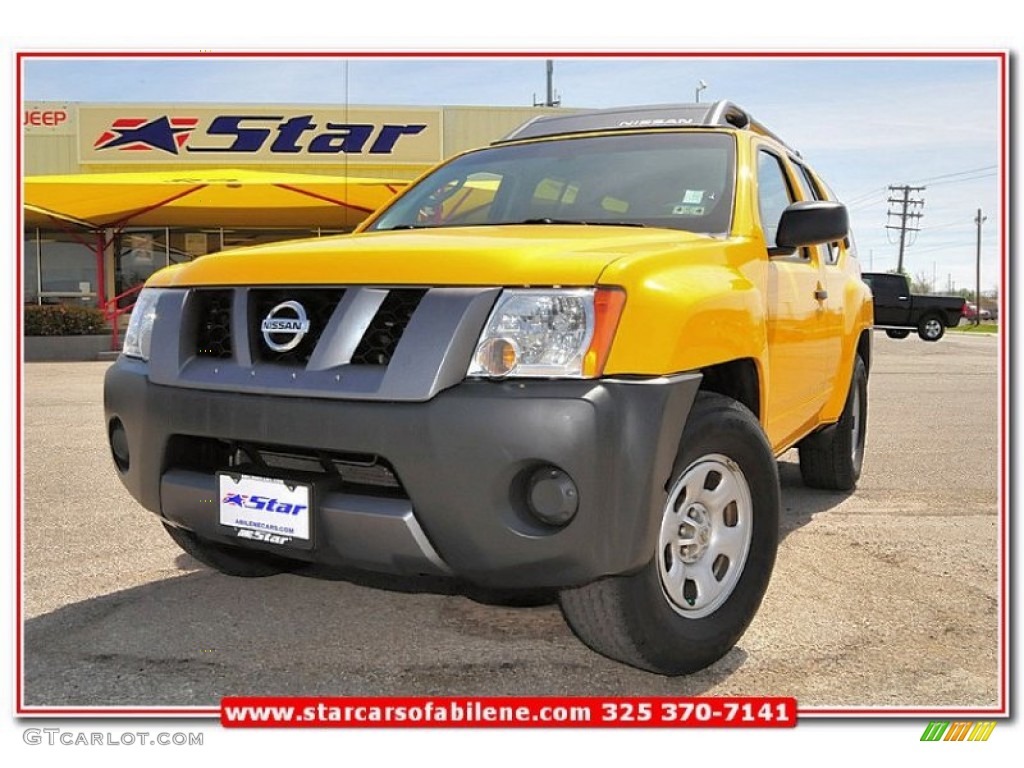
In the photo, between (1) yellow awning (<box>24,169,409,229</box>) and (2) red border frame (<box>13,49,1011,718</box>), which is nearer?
(2) red border frame (<box>13,49,1011,718</box>)

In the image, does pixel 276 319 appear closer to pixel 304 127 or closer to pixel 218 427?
pixel 218 427

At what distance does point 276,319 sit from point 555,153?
1804 mm

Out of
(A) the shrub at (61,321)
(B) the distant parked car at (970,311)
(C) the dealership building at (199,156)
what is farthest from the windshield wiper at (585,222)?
(B) the distant parked car at (970,311)

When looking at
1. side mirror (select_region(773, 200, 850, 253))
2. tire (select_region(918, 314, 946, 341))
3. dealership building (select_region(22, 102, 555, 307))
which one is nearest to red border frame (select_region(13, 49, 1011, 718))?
side mirror (select_region(773, 200, 850, 253))

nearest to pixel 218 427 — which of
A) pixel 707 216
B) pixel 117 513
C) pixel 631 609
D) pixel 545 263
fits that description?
pixel 545 263

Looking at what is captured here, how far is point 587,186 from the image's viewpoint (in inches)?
156

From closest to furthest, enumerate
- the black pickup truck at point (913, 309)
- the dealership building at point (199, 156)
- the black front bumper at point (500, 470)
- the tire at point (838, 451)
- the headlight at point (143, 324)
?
the black front bumper at point (500, 470)
the headlight at point (143, 324)
the tire at point (838, 451)
the dealership building at point (199, 156)
the black pickup truck at point (913, 309)

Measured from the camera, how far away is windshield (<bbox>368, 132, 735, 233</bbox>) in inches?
148

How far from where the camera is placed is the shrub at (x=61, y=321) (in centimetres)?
1595

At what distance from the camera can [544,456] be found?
2.49m

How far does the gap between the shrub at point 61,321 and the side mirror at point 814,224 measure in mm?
14721

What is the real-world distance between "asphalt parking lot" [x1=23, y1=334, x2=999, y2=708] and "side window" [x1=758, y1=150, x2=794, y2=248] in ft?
4.66

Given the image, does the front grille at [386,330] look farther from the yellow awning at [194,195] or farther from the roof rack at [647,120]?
the yellow awning at [194,195]

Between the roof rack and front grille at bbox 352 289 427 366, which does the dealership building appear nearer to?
the roof rack
